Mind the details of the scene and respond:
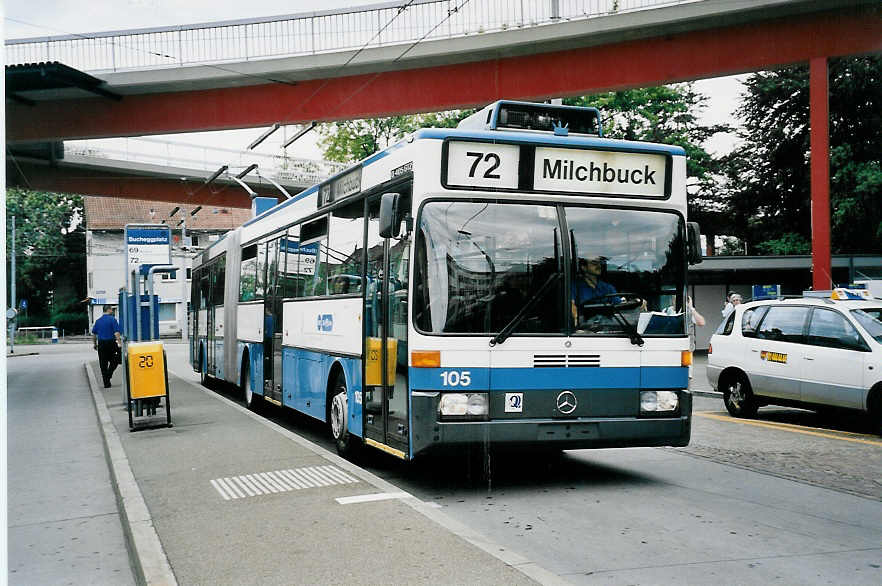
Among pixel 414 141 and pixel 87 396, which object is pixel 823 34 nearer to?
pixel 414 141

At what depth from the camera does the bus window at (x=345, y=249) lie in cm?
954

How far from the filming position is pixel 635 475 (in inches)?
357

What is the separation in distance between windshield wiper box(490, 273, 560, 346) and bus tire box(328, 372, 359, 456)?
8.98 ft

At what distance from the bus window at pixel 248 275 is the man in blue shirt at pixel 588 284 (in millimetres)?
8445

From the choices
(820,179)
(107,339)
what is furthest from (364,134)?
(820,179)

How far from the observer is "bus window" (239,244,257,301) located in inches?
608

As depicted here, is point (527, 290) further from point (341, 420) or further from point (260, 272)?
point (260, 272)

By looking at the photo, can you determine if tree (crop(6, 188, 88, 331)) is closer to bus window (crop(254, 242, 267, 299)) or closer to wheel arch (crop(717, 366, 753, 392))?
bus window (crop(254, 242, 267, 299))

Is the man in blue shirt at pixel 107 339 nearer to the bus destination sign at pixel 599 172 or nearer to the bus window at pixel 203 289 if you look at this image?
the bus window at pixel 203 289

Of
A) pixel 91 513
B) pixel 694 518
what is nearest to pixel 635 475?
pixel 694 518

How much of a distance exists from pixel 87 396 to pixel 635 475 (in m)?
14.9

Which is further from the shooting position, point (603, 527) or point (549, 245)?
point (549, 245)

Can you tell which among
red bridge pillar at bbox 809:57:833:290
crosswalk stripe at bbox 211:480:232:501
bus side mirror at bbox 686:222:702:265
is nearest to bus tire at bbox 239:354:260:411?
crosswalk stripe at bbox 211:480:232:501

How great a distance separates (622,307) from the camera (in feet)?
26.4
